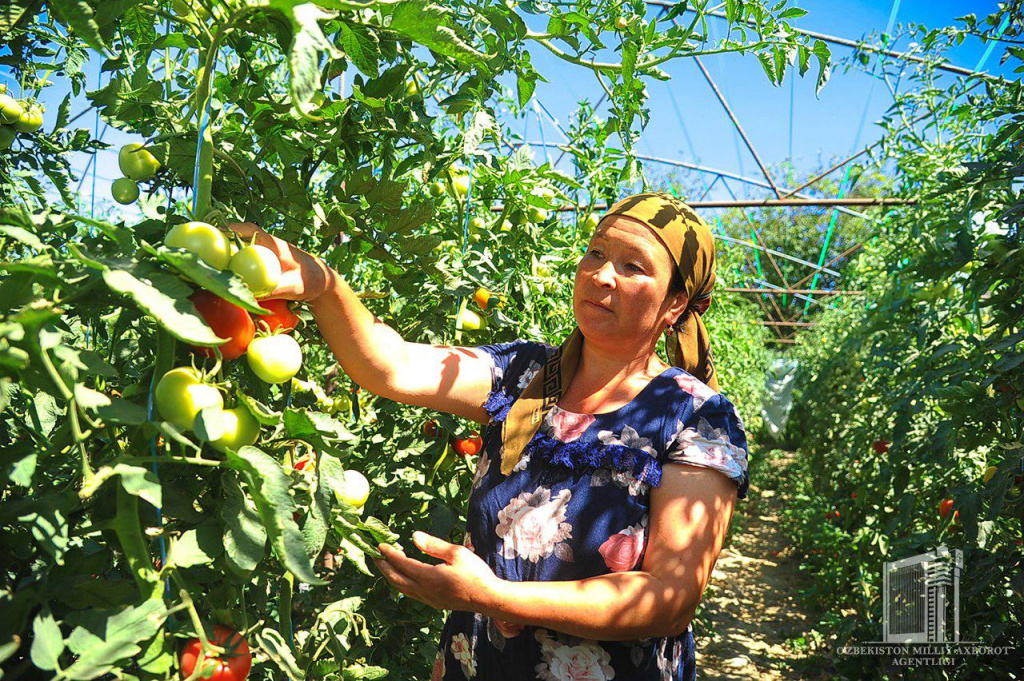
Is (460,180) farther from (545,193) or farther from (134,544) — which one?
(134,544)

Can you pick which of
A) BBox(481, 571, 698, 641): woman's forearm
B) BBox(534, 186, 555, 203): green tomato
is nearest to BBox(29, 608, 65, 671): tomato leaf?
BBox(481, 571, 698, 641): woman's forearm

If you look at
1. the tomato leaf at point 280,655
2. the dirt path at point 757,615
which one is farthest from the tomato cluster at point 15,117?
the dirt path at point 757,615

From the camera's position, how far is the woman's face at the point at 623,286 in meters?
1.27

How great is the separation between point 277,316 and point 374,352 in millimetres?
269

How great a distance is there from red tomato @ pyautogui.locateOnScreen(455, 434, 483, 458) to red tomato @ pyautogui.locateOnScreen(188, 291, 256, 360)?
2.94ft

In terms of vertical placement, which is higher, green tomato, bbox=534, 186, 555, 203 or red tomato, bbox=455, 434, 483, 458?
green tomato, bbox=534, 186, 555, 203

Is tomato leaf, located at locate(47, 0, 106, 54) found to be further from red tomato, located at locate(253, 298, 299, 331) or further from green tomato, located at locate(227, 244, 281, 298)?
red tomato, located at locate(253, 298, 299, 331)

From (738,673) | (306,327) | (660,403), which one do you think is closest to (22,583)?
(306,327)

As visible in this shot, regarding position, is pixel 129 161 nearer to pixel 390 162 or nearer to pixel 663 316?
pixel 390 162

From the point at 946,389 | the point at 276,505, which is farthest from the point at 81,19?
the point at 946,389

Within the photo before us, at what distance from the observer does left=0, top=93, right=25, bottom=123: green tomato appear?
1.23m

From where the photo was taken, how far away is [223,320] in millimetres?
756

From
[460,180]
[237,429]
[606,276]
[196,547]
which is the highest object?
[460,180]

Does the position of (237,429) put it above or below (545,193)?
below
